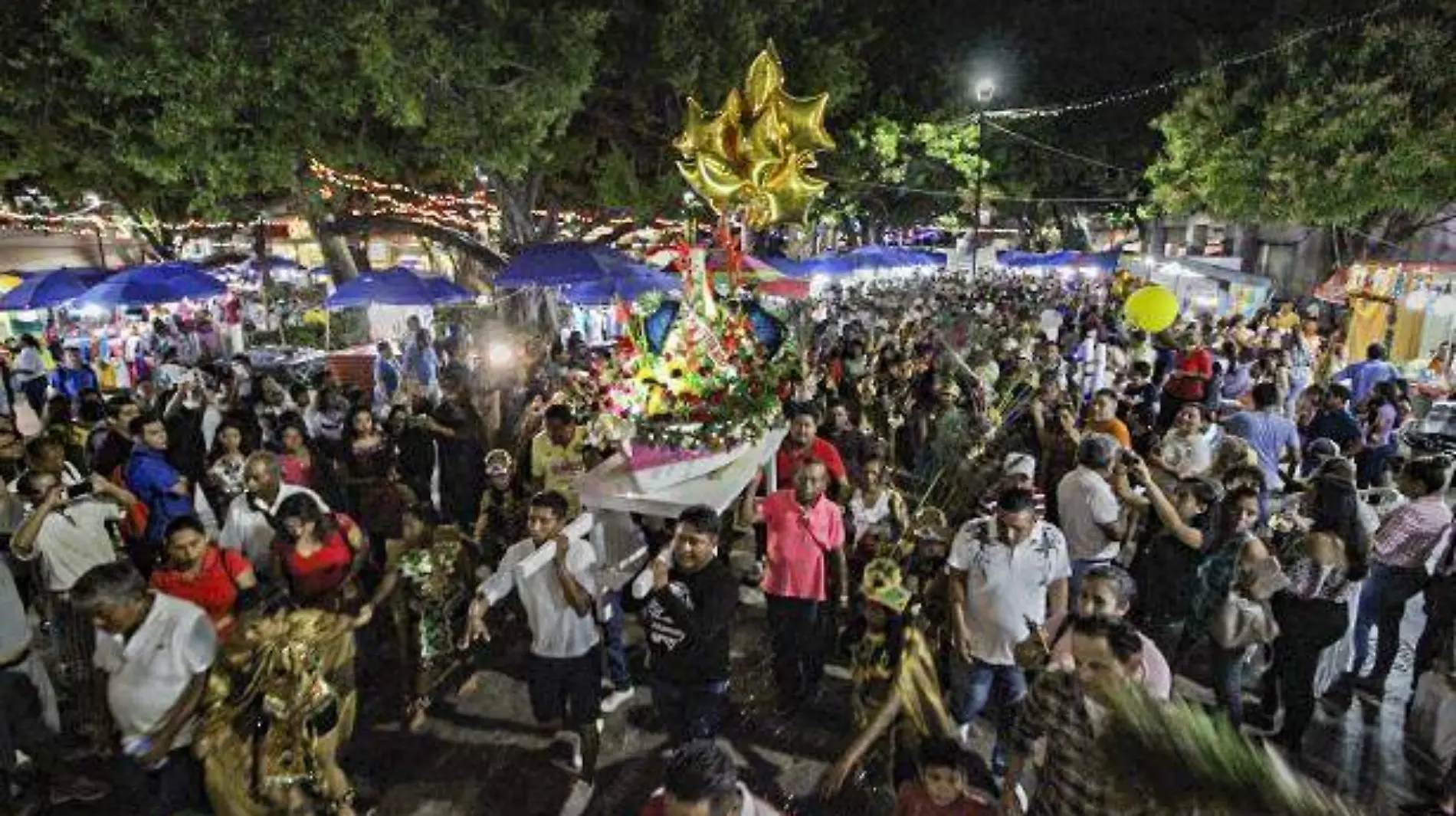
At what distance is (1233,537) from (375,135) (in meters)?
13.7

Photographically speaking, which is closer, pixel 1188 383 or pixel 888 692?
pixel 888 692

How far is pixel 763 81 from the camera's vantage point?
693 centimetres

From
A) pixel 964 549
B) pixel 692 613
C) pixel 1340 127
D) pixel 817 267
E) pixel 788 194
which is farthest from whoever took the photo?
pixel 817 267

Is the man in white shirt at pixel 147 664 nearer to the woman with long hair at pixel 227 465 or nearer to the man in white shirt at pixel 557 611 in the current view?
the man in white shirt at pixel 557 611

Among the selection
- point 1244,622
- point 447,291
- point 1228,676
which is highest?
point 447,291

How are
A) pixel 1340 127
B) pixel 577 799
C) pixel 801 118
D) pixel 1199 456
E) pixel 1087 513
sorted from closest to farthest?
pixel 577 799
pixel 1087 513
pixel 1199 456
pixel 801 118
pixel 1340 127

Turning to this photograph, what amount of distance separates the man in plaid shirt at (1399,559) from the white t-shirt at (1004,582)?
2.50 metres

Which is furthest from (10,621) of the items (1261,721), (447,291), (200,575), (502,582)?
(447,291)

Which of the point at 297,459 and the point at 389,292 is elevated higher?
the point at 389,292

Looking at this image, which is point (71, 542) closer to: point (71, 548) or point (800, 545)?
point (71, 548)

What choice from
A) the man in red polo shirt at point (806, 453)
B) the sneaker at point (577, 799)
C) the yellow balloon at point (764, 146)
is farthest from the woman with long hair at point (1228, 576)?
the yellow balloon at point (764, 146)

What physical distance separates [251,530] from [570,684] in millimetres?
2172

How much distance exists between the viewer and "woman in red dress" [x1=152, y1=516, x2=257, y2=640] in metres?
4.17

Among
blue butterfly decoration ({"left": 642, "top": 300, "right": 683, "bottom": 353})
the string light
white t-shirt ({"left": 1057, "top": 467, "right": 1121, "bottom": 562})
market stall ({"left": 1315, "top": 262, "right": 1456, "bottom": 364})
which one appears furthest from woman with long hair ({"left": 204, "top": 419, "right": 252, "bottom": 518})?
market stall ({"left": 1315, "top": 262, "right": 1456, "bottom": 364})
